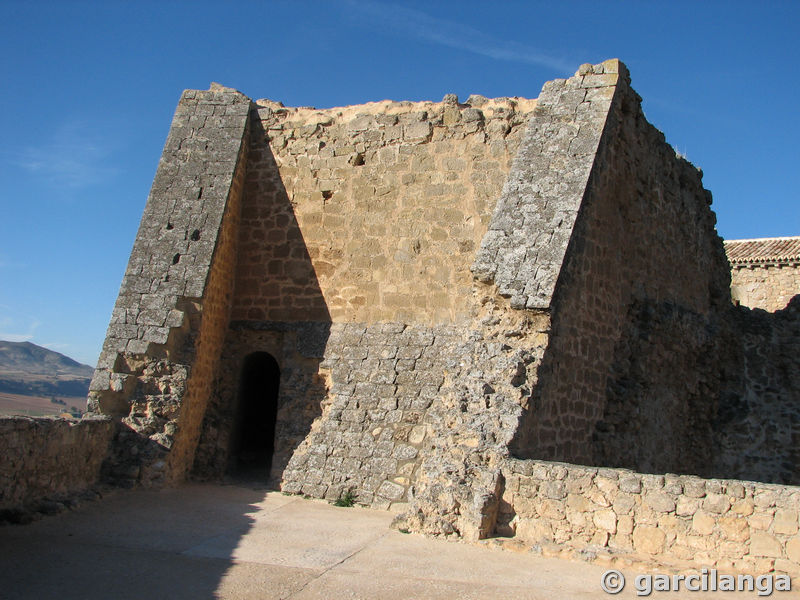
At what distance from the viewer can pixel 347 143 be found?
383 inches

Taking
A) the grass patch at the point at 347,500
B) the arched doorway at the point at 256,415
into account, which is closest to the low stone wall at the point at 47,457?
the arched doorway at the point at 256,415

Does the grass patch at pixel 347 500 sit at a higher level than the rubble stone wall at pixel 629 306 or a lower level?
lower

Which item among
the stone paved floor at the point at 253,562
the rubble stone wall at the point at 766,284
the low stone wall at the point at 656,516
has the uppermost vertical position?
the rubble stone wall at the point at 766,284

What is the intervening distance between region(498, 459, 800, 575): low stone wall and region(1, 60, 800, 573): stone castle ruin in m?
0.05

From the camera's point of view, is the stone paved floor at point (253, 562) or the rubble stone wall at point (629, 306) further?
the rubble stone wall at point (629, 306)

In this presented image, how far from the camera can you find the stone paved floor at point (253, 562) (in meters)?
4.79

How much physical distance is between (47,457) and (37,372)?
4091 centimetres

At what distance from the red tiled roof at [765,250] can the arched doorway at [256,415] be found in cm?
1505

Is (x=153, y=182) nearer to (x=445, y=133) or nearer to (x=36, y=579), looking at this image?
(x=445, y=133)

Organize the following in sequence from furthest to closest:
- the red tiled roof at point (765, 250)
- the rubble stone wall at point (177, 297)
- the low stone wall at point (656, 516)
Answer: the red tiled roof at point (765, 250) < the rubble stone wall at point (177, 297) < the low stone wall at point (656, 516)

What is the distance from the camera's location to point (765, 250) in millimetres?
21625

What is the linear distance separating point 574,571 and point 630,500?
67 cm

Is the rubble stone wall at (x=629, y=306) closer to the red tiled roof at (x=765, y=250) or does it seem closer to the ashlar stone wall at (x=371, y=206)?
the ashlar stone wall at (x=371, y=206)

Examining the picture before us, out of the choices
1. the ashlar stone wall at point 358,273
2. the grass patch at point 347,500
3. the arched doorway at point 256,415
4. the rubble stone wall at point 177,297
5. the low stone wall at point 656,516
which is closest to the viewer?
the low stone wall at point 656,516
